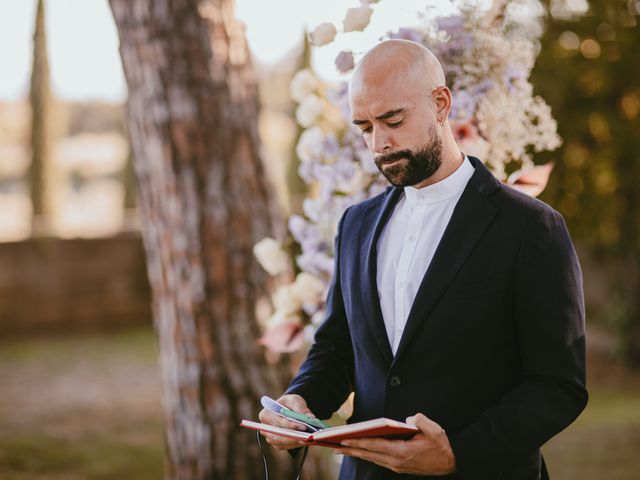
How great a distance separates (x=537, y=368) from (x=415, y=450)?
0.97ft

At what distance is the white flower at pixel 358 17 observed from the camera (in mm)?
2523

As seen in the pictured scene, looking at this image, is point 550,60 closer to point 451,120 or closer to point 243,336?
point 243,336

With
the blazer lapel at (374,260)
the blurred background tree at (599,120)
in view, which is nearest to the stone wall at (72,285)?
the blurred background tree at (599,120)

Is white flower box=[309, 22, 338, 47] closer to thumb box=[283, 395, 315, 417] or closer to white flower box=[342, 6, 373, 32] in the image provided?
white flower box=[342, 6, 373, 32]

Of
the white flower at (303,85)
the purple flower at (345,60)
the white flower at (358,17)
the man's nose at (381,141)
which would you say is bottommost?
the man's nose at (381,141)

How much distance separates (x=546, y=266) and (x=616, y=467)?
4.53 metres

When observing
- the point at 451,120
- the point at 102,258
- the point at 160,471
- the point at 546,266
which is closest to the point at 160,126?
the point at 451,120

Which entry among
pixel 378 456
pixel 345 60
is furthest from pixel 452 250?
pixel 345 60

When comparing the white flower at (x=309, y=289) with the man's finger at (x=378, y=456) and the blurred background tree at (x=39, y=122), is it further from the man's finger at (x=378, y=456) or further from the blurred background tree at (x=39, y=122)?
the blurred background tree at (x=39, y=122)

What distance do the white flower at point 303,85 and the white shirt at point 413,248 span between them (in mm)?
1065

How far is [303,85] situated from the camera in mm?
2885

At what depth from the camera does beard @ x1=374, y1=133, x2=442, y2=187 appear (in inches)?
70.1

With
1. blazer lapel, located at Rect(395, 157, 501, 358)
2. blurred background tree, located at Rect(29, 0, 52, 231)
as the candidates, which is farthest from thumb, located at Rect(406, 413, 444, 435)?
blurred background tree, located at Rect(29, 0, 52, 231)

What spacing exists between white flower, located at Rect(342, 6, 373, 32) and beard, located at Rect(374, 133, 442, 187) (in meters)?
0.85
